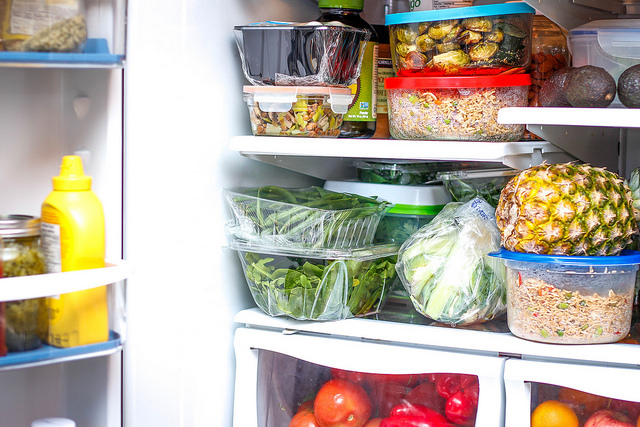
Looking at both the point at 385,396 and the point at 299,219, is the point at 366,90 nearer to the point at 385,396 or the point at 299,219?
the point at 299,219

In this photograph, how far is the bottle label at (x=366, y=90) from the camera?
1.47 m

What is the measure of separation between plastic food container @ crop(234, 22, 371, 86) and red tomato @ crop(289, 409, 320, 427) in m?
0.62

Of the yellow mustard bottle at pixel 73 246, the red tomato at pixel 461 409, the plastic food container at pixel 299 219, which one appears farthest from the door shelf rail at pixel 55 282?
the red tomato at pixel 461 409

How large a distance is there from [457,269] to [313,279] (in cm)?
26

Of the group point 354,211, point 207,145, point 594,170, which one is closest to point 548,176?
point 594,170

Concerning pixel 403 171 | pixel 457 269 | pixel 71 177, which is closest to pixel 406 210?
pixel 403 171

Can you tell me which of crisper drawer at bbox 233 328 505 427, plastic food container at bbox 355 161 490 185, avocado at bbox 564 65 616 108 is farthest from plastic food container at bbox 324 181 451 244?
avocado at bbox 564 65 616 108

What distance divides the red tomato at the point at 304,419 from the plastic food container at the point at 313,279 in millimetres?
185

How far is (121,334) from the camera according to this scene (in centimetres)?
104

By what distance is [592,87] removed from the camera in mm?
1207

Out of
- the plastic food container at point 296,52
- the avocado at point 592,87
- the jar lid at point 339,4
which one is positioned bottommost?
the avocado at point 592,87

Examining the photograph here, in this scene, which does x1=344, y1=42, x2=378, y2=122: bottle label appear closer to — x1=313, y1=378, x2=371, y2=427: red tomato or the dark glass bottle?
the dark glass bottle

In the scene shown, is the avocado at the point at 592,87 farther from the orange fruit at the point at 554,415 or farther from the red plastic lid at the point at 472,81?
the orange fruit at the point at 554,415

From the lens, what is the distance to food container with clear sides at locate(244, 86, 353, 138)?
135cm
